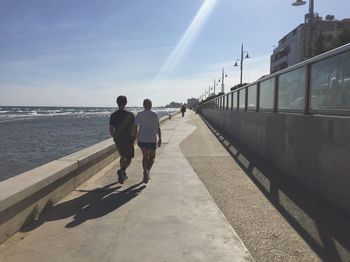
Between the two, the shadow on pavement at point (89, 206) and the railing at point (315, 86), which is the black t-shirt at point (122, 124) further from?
the railing at point (315, 86)

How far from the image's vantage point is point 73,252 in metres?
4.64

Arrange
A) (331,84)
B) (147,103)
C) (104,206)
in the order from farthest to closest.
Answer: (147,103) < (331,84) < (104,206)

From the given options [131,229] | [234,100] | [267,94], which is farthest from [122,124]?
[234,100]

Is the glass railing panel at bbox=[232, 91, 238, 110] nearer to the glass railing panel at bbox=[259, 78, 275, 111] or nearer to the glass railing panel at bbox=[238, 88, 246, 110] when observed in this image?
the glass railing panel at bbox=[238, 88, 246, 110]

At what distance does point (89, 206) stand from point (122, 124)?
2.19 meters

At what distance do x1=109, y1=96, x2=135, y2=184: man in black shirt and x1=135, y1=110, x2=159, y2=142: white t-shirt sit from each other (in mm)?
146

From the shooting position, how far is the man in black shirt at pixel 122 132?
841 centimetres

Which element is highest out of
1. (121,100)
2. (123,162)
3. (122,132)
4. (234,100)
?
(121,100)

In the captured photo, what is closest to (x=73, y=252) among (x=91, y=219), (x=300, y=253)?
(x=91, y=219)

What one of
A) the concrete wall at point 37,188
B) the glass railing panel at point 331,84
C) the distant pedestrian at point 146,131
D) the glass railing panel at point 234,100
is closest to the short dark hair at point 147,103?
the distant pedestrian at point 146,131

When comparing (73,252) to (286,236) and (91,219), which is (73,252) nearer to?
(91,219)

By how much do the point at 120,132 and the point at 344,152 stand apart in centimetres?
414

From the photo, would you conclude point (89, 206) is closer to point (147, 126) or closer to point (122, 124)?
point (122, 124)

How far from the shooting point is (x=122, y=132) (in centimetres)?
844
